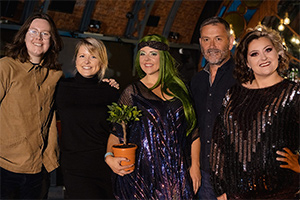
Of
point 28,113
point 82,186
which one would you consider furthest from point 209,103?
point 28,113

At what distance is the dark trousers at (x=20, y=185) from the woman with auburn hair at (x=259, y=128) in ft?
4.35

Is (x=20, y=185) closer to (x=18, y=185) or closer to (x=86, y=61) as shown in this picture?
(x=18, y=185)

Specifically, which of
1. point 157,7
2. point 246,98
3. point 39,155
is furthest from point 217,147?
point 157,7

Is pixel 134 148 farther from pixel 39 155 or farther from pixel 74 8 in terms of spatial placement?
pixel 74 8

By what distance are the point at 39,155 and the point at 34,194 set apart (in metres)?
0.30

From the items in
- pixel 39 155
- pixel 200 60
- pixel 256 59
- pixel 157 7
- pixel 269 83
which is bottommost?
pixel 39 155

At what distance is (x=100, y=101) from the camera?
2.38 metres

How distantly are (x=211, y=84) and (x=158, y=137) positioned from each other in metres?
0.64

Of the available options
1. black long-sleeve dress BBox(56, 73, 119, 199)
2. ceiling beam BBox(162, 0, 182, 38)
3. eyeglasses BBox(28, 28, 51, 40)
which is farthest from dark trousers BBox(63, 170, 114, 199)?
ceiling beam BBox(162, 0, 182, 38)

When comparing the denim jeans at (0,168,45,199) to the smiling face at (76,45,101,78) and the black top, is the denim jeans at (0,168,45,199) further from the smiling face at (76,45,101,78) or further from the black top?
the smiling face at (76,45,101,78)

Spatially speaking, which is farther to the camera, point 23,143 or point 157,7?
point 157,7

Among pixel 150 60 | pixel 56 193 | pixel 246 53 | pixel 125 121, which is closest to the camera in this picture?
pixel 246 53

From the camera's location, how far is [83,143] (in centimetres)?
225

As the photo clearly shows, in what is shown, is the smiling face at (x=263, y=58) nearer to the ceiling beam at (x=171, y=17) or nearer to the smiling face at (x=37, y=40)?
Answer: the smiling face at (x=37, y=40)
